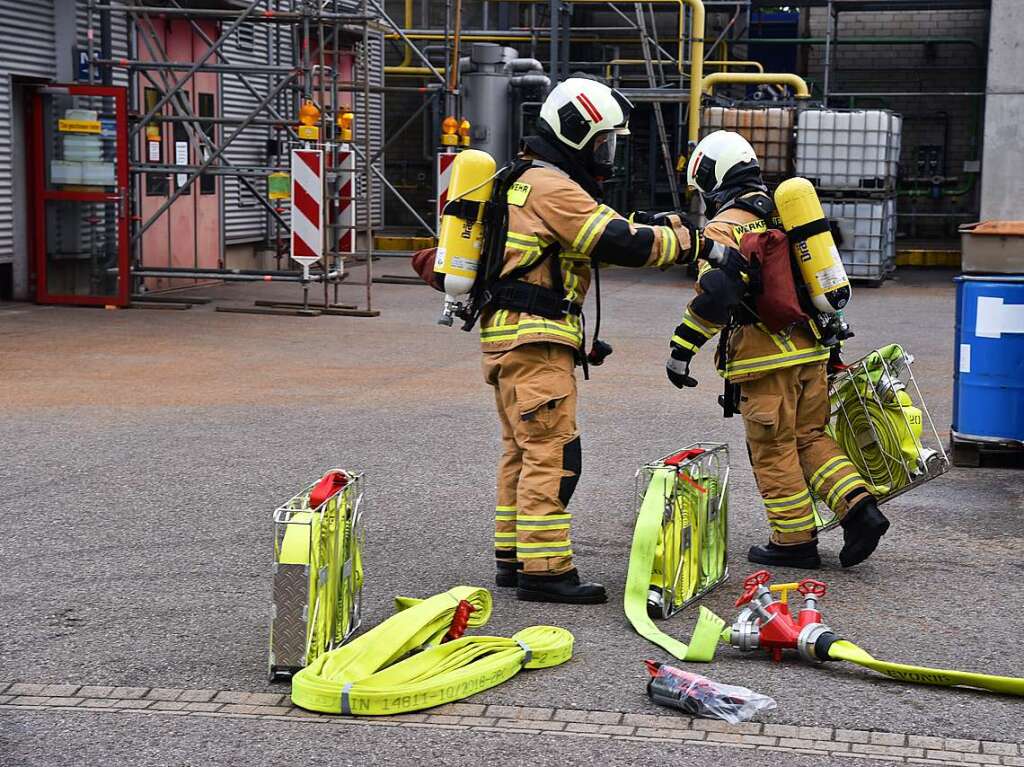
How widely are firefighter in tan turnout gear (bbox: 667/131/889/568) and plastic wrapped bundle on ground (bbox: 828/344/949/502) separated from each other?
249mm

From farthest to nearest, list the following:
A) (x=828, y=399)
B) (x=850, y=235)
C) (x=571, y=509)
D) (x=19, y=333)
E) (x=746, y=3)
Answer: (x=746, y=3), (x=850, y=235), (x=19, y=333), (x=571, y=509), (x=828, y=399)

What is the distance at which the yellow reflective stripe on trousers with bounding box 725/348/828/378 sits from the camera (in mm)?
6023

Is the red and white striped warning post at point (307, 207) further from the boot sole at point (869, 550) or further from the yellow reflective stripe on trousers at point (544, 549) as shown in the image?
the yellow reflective stripe on trousers at point (544, 549)

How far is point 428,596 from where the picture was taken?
5703 mm

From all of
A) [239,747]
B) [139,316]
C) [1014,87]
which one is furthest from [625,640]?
[1014,87]

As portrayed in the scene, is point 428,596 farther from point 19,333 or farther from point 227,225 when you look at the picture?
point 227,225

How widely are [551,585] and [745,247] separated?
58.9 inches

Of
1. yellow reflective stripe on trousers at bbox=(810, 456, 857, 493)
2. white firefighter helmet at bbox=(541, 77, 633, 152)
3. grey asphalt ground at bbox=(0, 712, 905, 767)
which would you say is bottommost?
grey asphalt ground at bbox=(0, 712, 905, 767)

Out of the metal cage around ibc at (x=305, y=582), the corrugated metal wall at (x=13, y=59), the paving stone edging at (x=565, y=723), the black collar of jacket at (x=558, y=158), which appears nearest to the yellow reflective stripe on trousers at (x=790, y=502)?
the black collar of jacket at (x=558, y=158)

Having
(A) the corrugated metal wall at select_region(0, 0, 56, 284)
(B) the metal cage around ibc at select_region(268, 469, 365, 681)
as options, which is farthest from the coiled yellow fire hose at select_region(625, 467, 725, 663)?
(A) the corrugated metal wall at select_region(0, 0, 56, 284)

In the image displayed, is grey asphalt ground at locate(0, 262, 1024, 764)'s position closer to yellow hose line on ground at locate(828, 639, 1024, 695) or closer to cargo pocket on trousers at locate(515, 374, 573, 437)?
yellow hose line on ground at locate(828, 639, 1024, 695)

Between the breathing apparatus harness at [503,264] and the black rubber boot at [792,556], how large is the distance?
1.17m

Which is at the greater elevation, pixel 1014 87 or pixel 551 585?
pixel 1014 87

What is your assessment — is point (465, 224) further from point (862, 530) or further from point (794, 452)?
point (862, 530)
